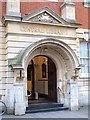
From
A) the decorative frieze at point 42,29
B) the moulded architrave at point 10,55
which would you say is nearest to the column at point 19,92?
the moulded architrave at point 10,55

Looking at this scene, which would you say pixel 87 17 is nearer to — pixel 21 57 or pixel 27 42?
pixel 27 42

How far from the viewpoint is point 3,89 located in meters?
12.3

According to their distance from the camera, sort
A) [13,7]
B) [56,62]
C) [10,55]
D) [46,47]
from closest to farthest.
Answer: [10,55], [13,7], [46,47], [56,62]

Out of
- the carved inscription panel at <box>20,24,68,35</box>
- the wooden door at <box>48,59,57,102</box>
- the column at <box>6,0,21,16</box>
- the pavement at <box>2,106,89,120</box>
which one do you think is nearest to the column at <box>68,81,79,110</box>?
the pavement at <box>2,106,89,120</box>

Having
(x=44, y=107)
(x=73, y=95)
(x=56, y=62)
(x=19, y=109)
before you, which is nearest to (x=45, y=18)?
(x=56, y=62)

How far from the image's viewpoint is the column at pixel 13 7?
1245 cm

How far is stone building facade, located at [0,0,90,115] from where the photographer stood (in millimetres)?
12045

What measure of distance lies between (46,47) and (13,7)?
2.72 meters

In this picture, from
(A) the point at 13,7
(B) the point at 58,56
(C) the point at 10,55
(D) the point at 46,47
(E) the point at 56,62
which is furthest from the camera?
(E) the point at 56,62

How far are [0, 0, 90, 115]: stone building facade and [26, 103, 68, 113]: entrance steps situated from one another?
29 cm

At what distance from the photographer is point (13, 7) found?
41.2 feet

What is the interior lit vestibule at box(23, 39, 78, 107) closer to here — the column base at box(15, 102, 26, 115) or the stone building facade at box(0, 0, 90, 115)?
the stone building facade at box(0, 0, 90, 115)

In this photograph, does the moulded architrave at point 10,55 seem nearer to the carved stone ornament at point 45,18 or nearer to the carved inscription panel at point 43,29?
the carved inscription panel at point 43,29

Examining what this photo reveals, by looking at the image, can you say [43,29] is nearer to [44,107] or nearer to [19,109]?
[44,107]
